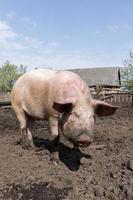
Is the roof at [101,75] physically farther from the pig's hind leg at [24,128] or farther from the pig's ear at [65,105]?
the pig's ear at [65,105]

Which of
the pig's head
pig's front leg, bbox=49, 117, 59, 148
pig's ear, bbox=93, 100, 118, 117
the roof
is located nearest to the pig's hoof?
pig's front leg, bbox=49, 117, 59, 148

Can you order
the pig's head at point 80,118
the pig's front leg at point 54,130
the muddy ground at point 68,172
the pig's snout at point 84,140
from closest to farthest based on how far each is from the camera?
the muddy ground at point 68,172 < the pig's snout at point 84,140 < the pig's head at point 80,118 < the pig's front leg at point 54,130

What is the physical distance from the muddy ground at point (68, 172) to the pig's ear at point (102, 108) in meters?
0.82

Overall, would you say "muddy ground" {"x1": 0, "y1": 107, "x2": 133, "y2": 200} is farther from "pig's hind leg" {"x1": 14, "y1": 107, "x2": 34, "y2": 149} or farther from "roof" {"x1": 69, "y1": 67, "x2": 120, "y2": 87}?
"roof" {"x1": 69, "y1": 67, "x2": 120, "y2": 87}

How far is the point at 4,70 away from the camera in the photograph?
56625 mm

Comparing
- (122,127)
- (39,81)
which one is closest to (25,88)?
(39,81)

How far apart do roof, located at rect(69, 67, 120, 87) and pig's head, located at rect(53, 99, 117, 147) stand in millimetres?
41034

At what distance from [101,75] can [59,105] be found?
4518 cm

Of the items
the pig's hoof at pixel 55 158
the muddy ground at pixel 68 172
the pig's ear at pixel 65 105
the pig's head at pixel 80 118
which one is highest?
the pig's ear at pixel 65 105

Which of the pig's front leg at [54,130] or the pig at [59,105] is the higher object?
the pig at [59,105]

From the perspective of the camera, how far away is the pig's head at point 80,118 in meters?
4.77

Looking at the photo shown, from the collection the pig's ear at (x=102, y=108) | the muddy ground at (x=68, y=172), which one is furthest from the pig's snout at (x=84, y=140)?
the pig's ear at (x=102, y=108)

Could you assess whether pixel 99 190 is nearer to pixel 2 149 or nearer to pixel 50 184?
pixel 50 184

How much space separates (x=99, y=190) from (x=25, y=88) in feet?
9.49
